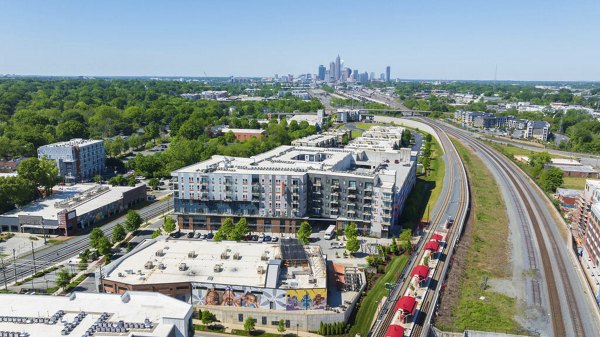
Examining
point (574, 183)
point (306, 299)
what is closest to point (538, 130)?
point (574, 183)

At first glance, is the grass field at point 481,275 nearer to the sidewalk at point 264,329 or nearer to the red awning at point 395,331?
the red awning at point 395,331

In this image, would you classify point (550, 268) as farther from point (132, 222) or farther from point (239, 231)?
point (132, 222)

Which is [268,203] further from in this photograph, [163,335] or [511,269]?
[163,335]

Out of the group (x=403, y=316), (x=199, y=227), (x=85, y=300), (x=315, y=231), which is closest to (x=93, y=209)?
(x=199, y=227)

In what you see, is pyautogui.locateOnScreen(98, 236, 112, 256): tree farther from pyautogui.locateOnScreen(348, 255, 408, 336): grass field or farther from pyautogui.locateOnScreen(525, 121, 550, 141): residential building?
pyautogui.locateOnScreen(525, 121, 550, 141): residential building

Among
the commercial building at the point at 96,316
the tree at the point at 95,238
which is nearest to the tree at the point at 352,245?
the commercial building at the point at 96,316

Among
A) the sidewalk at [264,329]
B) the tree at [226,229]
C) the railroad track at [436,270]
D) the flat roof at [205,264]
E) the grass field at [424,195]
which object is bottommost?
the sidewalk at [264,329]
